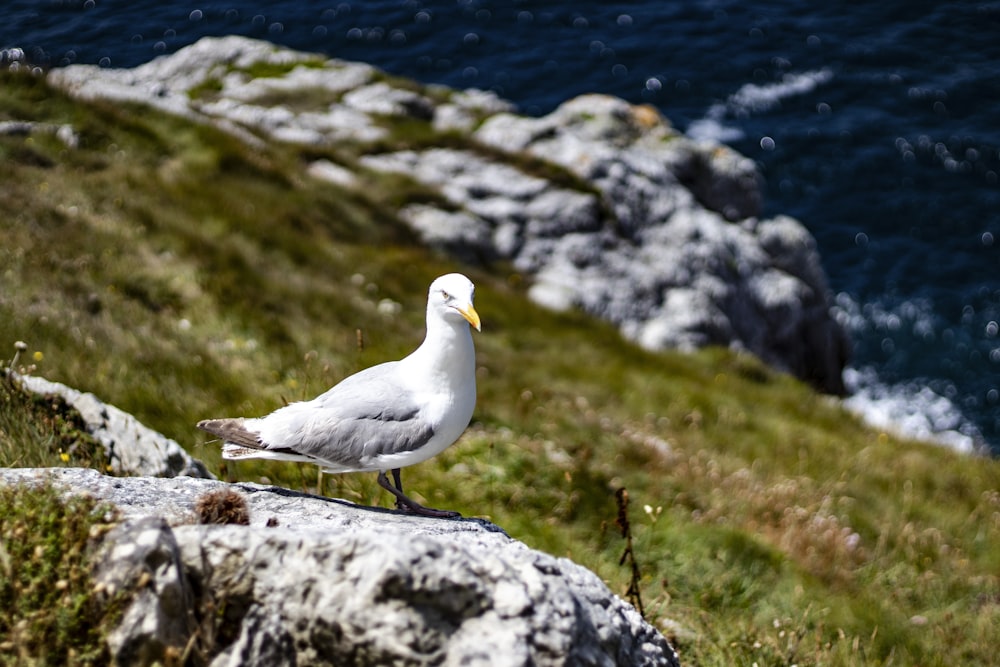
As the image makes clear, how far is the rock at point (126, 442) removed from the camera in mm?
6371

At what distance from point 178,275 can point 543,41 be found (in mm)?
37354

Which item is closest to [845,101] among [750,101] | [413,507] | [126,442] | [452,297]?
[750,101]

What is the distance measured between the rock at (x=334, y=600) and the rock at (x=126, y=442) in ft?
8.63

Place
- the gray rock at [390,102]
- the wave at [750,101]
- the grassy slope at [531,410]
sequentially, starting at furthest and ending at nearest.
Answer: the wave at [750,101]
the gray rock at [390,102]
the grassy slope at [531,410]

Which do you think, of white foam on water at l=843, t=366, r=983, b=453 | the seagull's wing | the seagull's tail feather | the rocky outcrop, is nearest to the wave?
the rocky outcrop

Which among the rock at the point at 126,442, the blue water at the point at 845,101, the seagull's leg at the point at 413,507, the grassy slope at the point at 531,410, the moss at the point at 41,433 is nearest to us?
the seagull's leg at the point at 413,507

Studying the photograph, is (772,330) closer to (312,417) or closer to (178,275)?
(178,275)

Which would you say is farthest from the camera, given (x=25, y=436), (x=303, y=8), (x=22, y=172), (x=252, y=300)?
(x=303, y=8)

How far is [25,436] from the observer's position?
6.17 m

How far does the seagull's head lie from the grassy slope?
223cm

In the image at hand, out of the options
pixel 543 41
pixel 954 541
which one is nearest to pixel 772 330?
pixel 954 541

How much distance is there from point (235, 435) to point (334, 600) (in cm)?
221

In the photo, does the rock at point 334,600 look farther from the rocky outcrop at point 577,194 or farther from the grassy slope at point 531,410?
the rocky outcrop at point 577,194

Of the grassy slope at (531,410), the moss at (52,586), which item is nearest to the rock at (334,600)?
the moss at (52,586)
